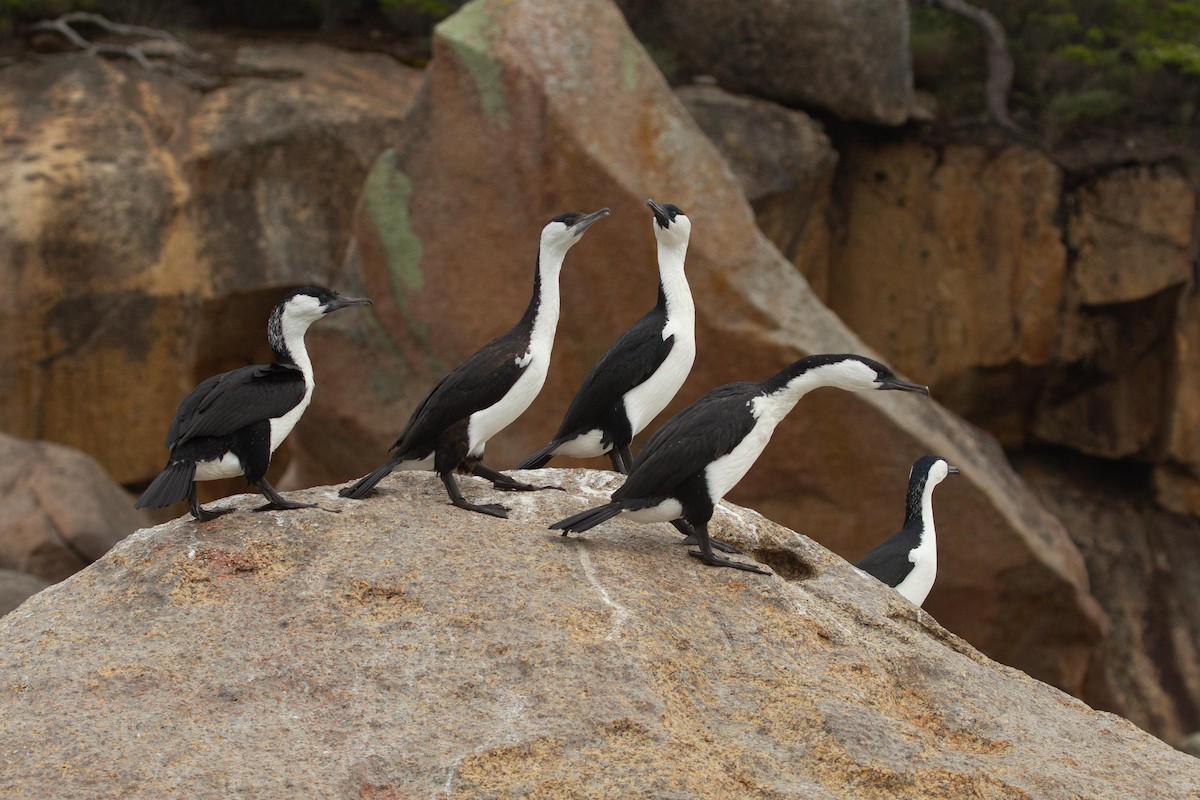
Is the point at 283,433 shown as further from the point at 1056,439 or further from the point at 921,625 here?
the point at 1056,439

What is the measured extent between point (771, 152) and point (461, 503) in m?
9.92

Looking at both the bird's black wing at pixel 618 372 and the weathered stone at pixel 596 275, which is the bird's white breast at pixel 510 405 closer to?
the bird's black wing at pixel 618 372

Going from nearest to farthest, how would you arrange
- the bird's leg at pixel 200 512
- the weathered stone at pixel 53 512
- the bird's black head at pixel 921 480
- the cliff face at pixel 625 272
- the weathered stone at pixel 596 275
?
the bird's leg at pixel 200 512 < the bird's black head at pixel 921 480 < the weathered stone at pixel 53 512 < the weathered stone at pixel 596 275 < the cliff face at pixel 625 272

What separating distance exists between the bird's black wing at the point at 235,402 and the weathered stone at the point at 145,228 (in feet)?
27.9

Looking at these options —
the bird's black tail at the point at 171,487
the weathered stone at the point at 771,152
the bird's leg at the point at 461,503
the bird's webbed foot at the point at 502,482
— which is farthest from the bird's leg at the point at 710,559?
the weathered stone at the point at 771,152

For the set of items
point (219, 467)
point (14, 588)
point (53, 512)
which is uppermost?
point (219, 467)

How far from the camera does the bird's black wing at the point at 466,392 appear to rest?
20.6 ft

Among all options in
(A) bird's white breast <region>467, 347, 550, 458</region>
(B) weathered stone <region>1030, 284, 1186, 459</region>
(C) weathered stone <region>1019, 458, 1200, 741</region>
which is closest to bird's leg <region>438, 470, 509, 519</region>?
(A) bird's white breast <region>467, 347, 550, 458</region>

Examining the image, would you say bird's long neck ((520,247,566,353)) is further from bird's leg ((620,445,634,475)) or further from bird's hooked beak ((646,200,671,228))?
bird's leg ((620,445,634,475))

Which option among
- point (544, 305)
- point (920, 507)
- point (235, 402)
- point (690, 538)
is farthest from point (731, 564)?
point (920, 507)

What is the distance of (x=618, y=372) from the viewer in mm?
6734

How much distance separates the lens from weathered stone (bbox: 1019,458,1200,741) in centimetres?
1477

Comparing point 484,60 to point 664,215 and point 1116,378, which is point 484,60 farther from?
point 1116,378

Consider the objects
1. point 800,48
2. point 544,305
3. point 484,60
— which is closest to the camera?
point 544,305
